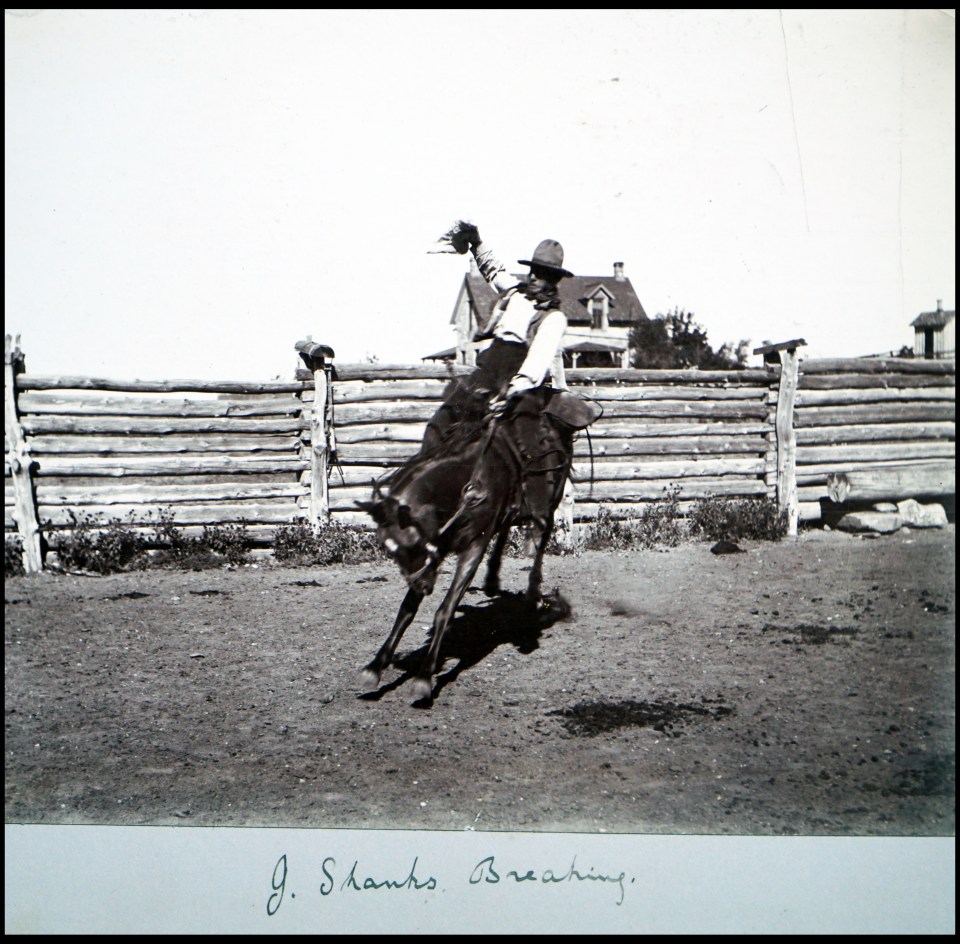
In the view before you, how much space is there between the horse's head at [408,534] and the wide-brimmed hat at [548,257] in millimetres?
1350

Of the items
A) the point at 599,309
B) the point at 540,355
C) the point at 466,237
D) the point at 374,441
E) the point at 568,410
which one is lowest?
the point at 374,441

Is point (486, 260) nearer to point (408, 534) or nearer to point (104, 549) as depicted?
point (408, 534)

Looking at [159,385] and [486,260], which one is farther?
[159,385]

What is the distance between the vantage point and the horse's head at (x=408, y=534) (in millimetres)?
3488

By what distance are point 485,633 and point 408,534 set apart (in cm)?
127

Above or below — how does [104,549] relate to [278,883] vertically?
above

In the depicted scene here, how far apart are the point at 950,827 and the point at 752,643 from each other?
51.8 inches

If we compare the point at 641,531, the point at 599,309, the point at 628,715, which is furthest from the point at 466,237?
the point at 641,531

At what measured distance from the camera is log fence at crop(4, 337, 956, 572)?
21.8 feet

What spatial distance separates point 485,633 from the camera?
4562 mm

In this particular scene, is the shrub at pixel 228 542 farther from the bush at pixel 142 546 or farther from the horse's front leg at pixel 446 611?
the horse's front leg at pixel 446 611

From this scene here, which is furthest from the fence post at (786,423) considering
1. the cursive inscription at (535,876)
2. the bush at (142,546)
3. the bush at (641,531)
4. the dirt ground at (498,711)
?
the cursive inscription at (535,876)

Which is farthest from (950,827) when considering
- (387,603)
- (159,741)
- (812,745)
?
(159,741)

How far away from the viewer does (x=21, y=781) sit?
11.4 ft
